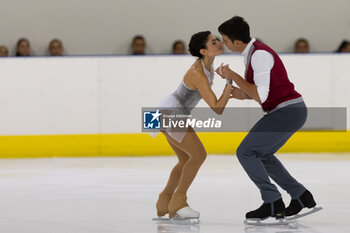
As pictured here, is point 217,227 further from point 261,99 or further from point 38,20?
point 38,20

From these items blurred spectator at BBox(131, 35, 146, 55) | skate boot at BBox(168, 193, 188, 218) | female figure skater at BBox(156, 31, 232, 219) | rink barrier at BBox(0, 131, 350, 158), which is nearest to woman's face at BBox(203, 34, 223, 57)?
female figure skater at BBox(156, 31, 232, 219)

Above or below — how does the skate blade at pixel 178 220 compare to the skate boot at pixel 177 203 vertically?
below

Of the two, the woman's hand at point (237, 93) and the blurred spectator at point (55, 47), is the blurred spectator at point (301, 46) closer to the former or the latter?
the blurred spectator at point (55, 47)

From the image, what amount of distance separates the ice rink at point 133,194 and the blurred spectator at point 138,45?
2112 millimetres

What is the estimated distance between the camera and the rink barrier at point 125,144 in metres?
9.66

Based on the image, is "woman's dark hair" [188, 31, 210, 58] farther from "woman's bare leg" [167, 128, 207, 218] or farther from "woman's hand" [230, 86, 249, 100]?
"woman's bare leg" [167, 128, 207, 218]

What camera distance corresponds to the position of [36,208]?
5.45 m

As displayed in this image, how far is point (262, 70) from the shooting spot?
172 inches

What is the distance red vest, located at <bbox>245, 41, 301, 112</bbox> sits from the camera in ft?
14.5

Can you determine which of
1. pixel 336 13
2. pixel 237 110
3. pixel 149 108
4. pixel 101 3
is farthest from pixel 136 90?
pixel 336 13

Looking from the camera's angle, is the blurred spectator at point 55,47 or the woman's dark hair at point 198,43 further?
the blurred spectator at point 55,47

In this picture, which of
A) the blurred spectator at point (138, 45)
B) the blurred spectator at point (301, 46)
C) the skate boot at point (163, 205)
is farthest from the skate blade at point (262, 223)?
the blurred spectator at point (301, 46)

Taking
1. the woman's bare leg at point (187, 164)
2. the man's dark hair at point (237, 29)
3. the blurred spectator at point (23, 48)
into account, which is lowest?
the woman's bare leg at point (187, 164)

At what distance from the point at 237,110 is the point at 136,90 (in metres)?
1.36
